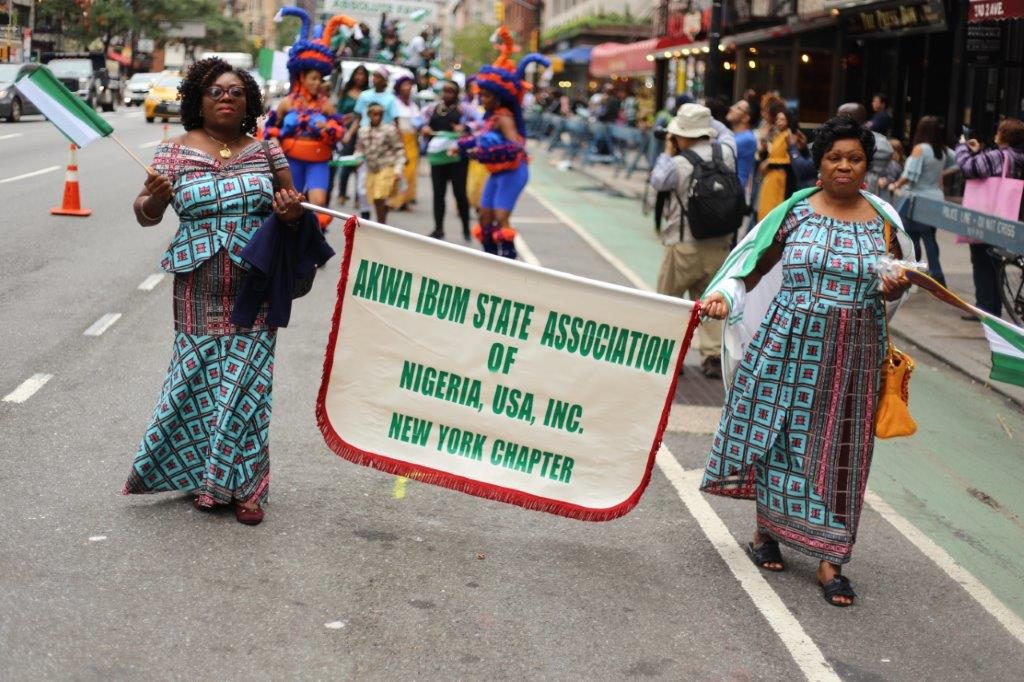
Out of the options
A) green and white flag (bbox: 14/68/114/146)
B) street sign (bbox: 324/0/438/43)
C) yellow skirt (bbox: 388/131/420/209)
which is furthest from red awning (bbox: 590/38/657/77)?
green and white flag (bbox: 14/68/114/146)

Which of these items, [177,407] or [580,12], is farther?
[580,12]

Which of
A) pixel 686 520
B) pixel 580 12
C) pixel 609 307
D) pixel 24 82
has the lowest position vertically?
pixel 686 520

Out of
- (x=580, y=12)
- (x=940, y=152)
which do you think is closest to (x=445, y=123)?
(x=940, y=152)

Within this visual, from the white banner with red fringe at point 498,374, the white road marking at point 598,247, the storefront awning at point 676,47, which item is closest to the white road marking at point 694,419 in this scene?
the white banner with red fringe at point 498,374

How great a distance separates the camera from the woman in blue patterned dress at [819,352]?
17.4 ft

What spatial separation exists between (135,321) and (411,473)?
5.40m

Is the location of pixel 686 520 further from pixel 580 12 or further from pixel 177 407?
pixel 580 12

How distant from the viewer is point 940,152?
44.5ft

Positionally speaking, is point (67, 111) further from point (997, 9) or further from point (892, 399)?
point (997, 9)

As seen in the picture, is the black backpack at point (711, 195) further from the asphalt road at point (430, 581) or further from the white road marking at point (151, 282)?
the white road marking at point (151, 282)

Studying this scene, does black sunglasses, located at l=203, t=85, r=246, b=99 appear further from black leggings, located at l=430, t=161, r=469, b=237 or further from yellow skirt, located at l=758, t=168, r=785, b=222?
black leggings, located at l=430, t=161, r=469, b=237

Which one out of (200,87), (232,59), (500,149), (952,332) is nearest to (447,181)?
(232,59)

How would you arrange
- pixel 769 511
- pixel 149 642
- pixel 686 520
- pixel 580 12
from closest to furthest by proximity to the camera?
pixel 149 642 → pixel 769 511 → pixel 686 520 → pixel 580 12

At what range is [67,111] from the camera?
598 cm
